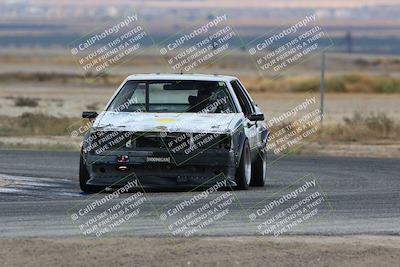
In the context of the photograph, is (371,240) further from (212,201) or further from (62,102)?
(62,102)

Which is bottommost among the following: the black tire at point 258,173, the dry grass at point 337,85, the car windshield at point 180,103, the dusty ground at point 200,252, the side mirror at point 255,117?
the dry grass at point 337,85

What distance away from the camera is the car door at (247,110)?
17.9 metres

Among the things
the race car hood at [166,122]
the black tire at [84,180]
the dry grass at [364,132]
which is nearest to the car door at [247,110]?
the race car hood at [166,122]

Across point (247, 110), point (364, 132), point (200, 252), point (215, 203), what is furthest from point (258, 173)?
point (364, 132)

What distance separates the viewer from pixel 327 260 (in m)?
11.1

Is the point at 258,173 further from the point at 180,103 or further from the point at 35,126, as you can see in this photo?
the point at 35,126

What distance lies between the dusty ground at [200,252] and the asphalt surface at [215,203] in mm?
652

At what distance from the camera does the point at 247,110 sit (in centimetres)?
1842

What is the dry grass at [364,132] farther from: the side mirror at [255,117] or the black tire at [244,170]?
the black tire at [244,170]

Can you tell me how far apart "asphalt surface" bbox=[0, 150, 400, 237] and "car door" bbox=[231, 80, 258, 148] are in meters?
0.73

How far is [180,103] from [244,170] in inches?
56.1

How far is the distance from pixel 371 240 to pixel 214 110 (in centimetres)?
552

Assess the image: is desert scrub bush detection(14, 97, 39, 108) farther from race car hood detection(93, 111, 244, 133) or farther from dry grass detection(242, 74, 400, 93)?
race car hood detection(93, 111, 244, 133)

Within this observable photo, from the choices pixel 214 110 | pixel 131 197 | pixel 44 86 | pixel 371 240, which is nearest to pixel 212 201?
pixel 131 197
